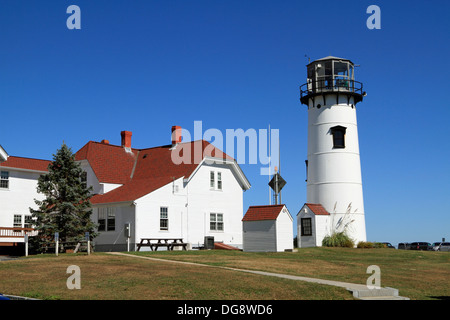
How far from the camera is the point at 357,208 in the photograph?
1790 inches

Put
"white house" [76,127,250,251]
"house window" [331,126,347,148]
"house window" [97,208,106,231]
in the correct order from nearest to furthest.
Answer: "white house" [76,127,250,251]
"house window" [97,208,106,231]
"house window" [331,126,347,148]

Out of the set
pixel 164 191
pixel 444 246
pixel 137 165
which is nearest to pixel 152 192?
pixel 164 191

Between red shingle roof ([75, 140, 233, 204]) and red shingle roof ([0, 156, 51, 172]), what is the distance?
9.34 ft

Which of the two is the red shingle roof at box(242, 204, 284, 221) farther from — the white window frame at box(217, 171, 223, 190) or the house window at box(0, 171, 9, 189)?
the house window at box(0, 171, 9, 189)

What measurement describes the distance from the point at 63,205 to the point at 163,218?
7.46 metres

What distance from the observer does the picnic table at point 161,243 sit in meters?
35.8

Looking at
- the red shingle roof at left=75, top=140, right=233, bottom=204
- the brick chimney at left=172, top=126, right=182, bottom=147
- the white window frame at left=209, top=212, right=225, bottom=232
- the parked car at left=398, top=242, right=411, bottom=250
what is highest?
the brick chimney at left=172, top=126, right=182, bottom=147

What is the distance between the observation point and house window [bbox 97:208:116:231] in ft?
126

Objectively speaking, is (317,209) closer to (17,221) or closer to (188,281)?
(17,221)

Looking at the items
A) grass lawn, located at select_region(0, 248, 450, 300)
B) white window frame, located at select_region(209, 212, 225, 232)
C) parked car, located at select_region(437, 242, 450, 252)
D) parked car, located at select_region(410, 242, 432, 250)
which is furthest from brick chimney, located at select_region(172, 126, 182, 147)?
parked car, located at select_region(437, 242, 450, 252)

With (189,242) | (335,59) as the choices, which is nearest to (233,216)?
(189,242)

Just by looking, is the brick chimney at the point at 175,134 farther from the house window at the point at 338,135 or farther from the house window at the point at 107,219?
the house window at the point at 338,135

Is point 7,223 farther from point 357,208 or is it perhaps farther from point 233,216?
point 357,208

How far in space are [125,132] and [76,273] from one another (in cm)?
2782
